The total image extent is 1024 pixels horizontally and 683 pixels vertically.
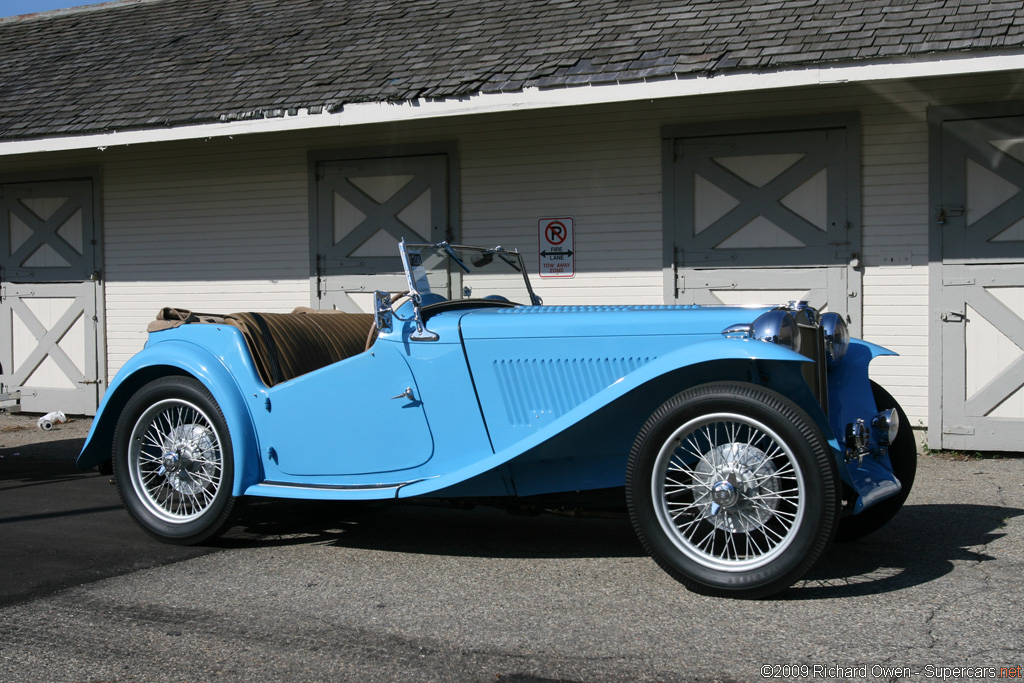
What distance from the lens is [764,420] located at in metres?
3.64

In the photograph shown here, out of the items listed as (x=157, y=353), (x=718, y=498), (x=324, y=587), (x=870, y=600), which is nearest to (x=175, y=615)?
(x=324, y=587)

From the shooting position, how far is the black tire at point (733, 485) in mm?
3561

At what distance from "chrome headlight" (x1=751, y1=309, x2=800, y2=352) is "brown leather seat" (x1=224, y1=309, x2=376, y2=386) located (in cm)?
183

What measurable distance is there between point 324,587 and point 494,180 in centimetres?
544

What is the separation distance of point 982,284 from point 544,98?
3.63 meters

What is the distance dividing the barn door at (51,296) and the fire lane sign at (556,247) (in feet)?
16.5

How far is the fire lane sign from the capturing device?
28.3ft

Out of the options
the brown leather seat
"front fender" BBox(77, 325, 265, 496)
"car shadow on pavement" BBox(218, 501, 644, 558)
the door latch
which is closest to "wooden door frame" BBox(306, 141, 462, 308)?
the brown leather seat

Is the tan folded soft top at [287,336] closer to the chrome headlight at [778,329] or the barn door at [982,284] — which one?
the chrome headlight at [778,329]

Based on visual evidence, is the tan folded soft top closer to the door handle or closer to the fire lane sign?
the door handle

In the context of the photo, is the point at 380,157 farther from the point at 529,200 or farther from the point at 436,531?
the point at 436,531

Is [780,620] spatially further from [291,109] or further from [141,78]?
[141,78]

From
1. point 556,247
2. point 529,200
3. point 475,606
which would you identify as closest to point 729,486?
point 475,606

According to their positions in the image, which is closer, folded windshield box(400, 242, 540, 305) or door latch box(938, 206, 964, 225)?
folded windshield box(400, 242, 540, 305)
